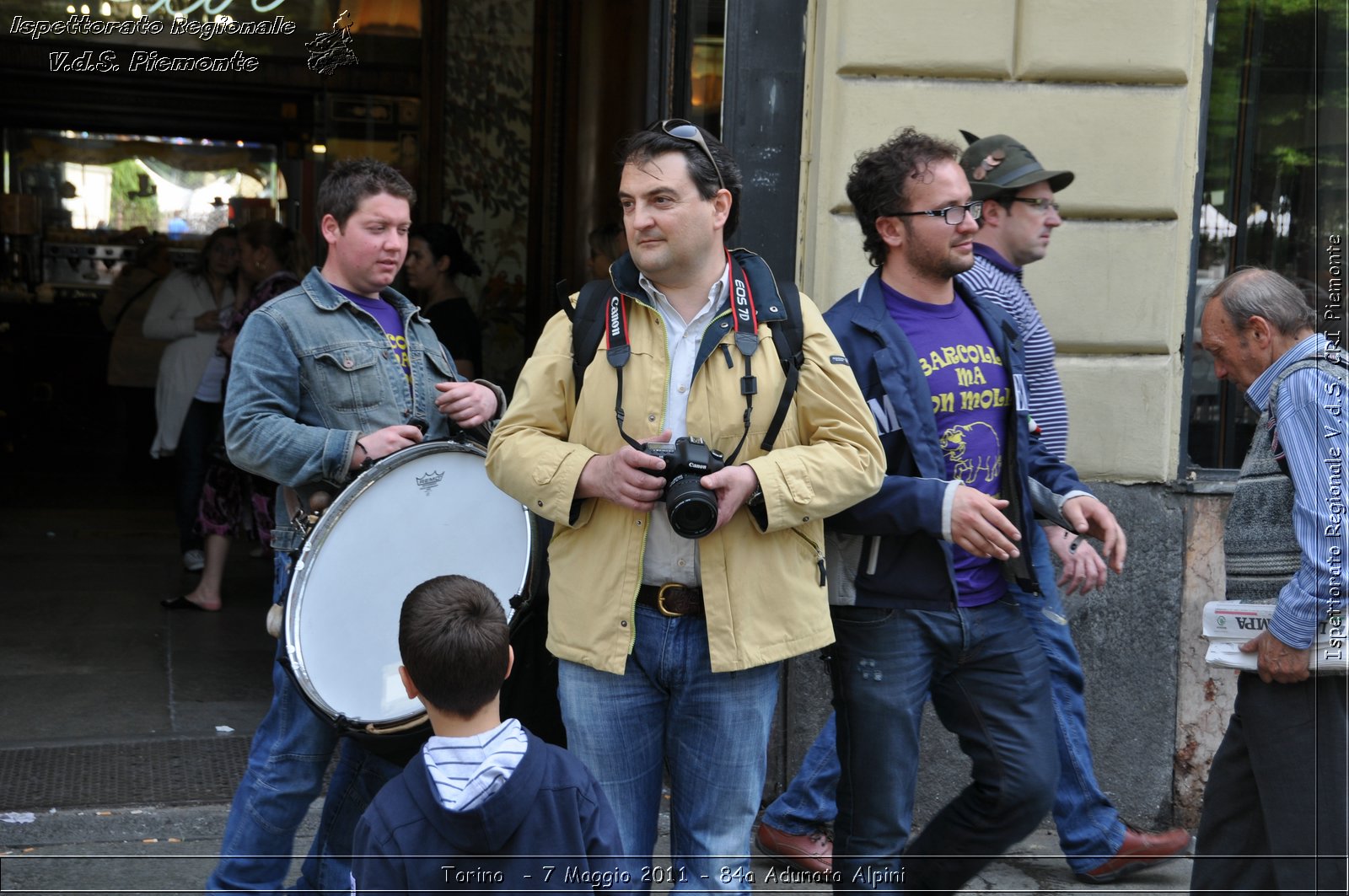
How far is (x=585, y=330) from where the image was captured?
3.03 m

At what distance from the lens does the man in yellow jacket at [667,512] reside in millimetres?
2916

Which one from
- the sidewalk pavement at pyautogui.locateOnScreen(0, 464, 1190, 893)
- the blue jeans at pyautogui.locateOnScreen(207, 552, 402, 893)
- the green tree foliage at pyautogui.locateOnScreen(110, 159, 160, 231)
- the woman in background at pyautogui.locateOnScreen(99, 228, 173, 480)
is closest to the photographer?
the blue jeans at pyautogui.locateOnScreen(207, 552, 402, 893)

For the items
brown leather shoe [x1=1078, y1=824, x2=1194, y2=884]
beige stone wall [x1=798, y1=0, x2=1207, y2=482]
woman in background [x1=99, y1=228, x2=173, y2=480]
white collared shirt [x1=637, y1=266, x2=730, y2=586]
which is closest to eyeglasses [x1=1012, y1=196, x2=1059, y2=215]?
beige stone wall [x1=798, y1=0, x2=1207, y2=482]

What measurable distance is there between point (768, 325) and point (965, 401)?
0.57 metres

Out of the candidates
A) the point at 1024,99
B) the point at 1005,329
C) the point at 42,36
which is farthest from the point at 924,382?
the point at 42,36

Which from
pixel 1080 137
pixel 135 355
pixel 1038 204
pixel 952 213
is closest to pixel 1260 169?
pixel 1080 137

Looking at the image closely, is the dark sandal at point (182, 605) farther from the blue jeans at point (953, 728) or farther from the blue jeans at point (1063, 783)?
the blue jeans at point (953, 728)

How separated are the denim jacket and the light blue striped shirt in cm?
205

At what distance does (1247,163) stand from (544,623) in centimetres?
313

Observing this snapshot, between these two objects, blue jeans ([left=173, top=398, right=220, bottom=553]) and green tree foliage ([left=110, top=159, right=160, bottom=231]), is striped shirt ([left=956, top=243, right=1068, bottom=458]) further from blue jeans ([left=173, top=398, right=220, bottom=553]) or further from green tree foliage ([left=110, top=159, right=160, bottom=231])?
green tree foliage ([left=110, top=159, right=160, bottom=231])

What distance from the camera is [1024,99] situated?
4.55 metres

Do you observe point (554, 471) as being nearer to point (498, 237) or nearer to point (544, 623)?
point (544, 623)

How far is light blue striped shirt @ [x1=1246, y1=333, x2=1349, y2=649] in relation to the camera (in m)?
3.01

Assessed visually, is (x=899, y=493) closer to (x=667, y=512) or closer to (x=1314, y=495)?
(x=667, y=512)
